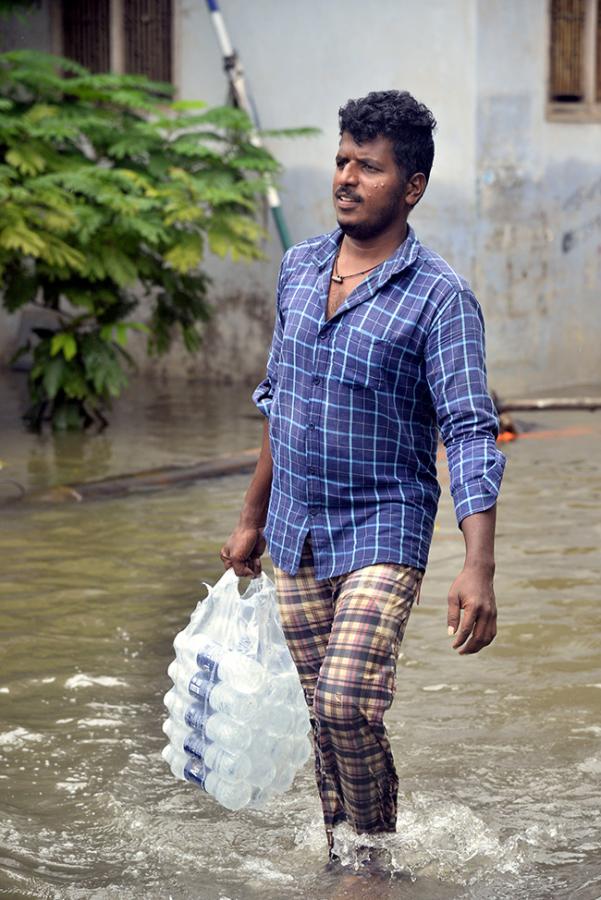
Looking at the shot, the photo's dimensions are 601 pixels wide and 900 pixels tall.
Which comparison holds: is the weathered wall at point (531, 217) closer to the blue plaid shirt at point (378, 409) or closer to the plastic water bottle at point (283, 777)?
the plastic water bottle at point (283, 777)

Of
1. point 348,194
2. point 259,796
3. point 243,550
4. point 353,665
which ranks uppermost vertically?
point 348,194

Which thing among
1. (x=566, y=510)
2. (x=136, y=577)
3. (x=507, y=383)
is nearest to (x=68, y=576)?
(x=136, y=577)

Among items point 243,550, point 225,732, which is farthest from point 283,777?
point 243,550

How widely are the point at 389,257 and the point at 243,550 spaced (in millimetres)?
899

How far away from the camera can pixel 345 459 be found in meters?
3.48

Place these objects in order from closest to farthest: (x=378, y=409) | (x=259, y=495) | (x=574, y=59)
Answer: (x=378, y=409)
(x=259, y=495)
(x=574, y=59)

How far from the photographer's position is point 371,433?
3480mm

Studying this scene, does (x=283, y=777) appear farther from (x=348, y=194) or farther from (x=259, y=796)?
(x=348, y=194)

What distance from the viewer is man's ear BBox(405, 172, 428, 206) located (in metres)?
3.53

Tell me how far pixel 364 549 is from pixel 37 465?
7.05 meters

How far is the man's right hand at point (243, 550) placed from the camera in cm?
392

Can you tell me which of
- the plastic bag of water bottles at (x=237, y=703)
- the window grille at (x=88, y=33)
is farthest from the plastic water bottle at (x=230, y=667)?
the window grille at (x=88, y=33)

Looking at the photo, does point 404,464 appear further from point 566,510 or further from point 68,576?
point 566,510

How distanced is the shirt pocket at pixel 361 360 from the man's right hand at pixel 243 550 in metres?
0.64
